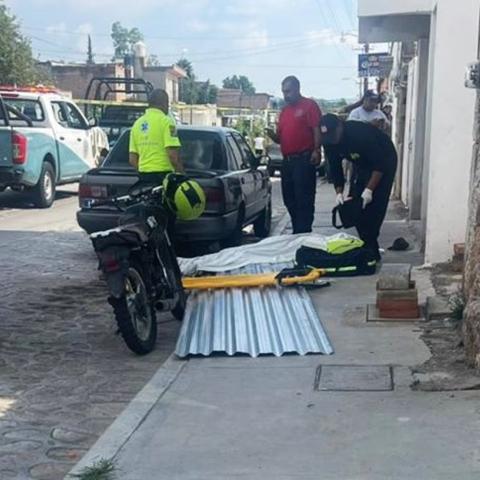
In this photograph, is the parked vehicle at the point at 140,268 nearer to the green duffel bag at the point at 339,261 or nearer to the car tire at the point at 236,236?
the green duffel bag at the point at 339,261

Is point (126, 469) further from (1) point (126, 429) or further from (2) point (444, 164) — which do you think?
(2) point (444, 164)

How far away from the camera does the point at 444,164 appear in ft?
28.3

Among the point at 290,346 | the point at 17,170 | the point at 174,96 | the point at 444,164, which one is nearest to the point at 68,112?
the point at 17,170

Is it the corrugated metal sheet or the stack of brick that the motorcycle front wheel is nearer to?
the corrugated metal sheet

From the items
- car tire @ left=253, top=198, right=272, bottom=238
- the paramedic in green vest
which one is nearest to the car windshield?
the paramedic in green vest

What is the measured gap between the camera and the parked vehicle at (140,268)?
610 cm

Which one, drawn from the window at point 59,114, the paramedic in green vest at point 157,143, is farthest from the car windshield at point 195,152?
the window at point 59,114

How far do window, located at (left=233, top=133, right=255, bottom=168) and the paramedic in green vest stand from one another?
320 centimetres

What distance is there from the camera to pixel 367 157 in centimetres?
875

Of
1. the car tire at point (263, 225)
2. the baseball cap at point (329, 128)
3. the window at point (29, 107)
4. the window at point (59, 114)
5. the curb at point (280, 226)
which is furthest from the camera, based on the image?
the window at point (59, 114)

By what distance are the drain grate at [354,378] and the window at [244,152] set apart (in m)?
5.94

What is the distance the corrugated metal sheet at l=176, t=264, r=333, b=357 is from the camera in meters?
6.25

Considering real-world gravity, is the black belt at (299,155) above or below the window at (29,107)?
below

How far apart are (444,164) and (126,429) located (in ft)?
16.3
